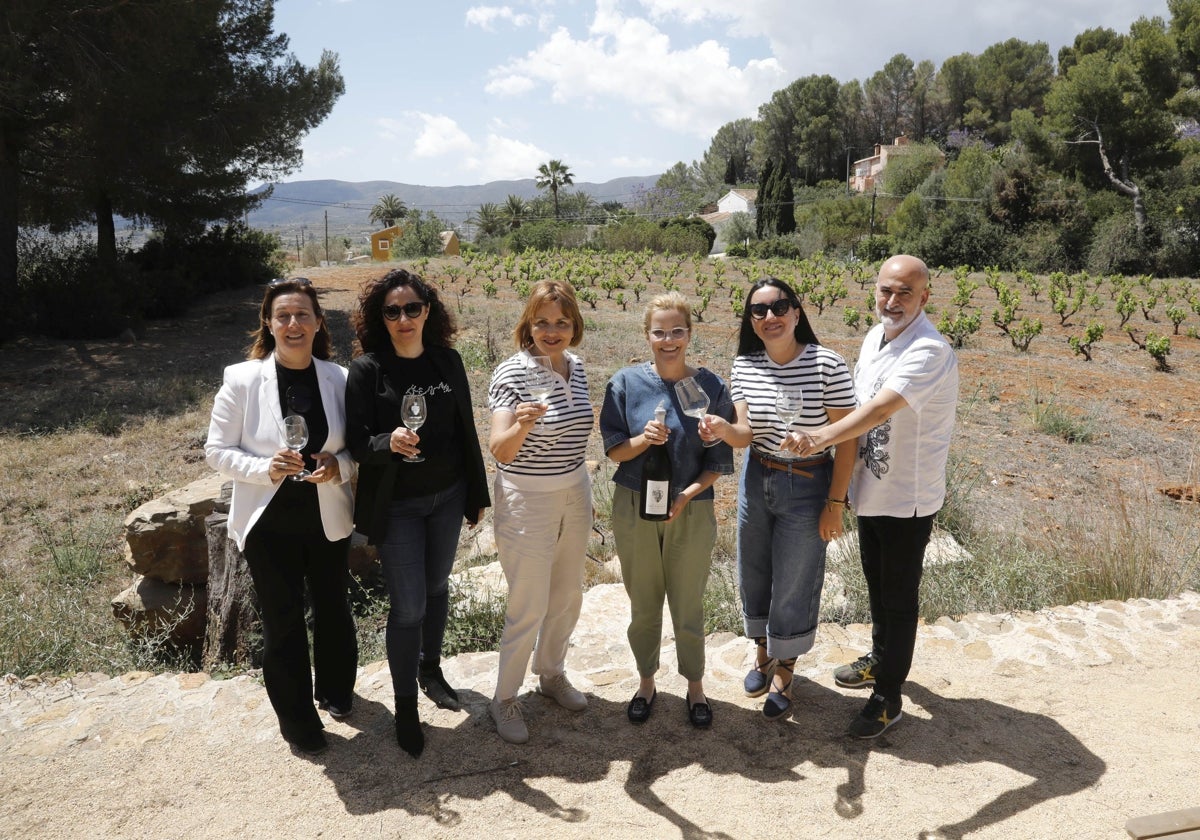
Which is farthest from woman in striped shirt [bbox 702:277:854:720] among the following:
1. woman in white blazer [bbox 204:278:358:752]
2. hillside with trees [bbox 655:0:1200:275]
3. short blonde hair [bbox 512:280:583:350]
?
hillside with trees [bbox 655:0:1200:275]

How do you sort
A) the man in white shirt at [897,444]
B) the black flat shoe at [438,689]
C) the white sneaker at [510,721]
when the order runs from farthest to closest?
the black flat shoe at [438,689] < the white sneaker at [510,721] < the man in white shirt at [897,444]

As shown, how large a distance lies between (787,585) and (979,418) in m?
7.48

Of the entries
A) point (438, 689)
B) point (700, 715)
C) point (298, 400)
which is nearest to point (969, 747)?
point (700, 715)

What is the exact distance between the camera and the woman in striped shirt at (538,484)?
2.69m

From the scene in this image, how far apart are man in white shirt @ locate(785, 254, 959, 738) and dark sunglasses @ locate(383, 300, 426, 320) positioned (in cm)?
132

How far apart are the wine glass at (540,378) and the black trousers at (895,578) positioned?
4.17 feet

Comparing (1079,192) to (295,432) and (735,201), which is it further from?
(295,432)

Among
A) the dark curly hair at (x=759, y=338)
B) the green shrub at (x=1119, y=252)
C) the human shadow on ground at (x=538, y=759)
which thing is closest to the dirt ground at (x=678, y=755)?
the human shadow on ground at (x=538, y=759)

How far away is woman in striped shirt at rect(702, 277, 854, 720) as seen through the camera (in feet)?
8.95

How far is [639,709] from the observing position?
300 cm

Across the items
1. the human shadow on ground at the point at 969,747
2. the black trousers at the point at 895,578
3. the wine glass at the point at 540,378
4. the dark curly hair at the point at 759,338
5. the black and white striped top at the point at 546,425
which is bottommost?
the human shadow on ground at the point at 969,747

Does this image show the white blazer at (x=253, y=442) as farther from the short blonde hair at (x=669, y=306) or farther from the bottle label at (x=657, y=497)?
A: the short blonde hair at (x=669, y=306)

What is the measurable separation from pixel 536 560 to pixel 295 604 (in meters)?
0.86

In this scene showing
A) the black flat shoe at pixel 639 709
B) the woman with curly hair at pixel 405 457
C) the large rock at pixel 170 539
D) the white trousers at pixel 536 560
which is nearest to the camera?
the woman with curly hair at pixel 405 457
